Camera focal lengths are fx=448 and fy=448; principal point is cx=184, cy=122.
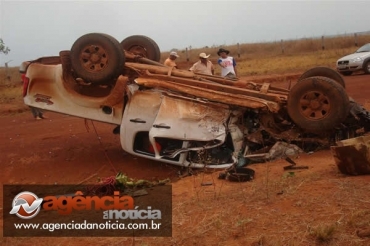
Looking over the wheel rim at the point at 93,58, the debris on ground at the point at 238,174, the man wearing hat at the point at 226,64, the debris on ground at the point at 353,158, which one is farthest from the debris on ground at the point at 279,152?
the man wearing hat at the point at 226,64

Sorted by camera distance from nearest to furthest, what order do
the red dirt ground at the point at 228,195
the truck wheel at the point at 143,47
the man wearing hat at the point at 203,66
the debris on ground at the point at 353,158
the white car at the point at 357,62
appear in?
the red dirt ground at the point at 228,195
the debris on ground at the point at 353,158
the truck wheel at the point at 143,47
the man wearing hat at the point at 203,66
the white car at the point at 357,62

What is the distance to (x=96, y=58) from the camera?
22.4ft

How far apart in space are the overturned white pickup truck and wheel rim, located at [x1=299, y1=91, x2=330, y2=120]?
0.04 ft

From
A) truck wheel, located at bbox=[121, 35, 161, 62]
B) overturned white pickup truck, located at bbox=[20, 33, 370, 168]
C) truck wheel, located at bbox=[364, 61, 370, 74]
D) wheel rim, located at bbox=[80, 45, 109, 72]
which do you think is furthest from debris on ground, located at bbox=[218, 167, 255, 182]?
truck wheel, located at bbox=[364, 61, 370, 74]

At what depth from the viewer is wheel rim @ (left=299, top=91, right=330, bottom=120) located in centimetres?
607

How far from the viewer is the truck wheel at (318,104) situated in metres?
5.94

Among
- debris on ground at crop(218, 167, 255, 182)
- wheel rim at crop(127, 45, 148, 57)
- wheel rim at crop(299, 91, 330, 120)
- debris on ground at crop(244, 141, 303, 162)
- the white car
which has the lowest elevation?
debris on ground at crop(218, 167, 255, 182)

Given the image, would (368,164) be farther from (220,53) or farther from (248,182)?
(220,53)

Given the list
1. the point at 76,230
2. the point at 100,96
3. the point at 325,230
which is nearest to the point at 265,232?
the point at 325,230

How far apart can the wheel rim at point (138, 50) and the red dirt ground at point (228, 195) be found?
1.86 metres

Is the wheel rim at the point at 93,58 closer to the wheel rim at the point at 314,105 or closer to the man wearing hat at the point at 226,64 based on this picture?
the wheel rim at the point at 314,105

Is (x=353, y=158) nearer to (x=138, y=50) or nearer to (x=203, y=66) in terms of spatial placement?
(x=203, y=66)

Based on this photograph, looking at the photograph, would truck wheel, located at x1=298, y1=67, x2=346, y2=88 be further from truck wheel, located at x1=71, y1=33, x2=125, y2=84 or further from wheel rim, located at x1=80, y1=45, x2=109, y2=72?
wheel rim, located at x1=80, y1=45, x2=109, y2=72

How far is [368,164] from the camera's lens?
4.82m
